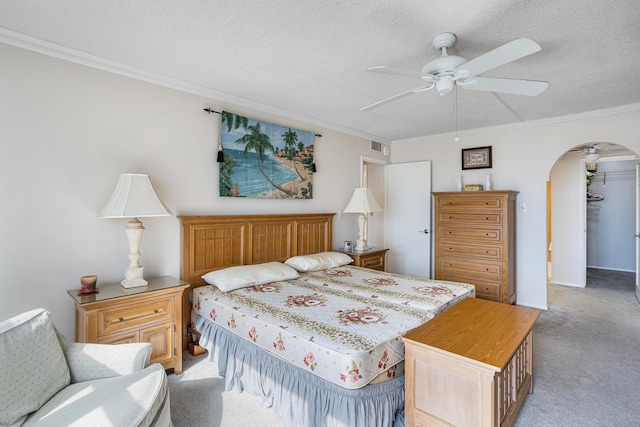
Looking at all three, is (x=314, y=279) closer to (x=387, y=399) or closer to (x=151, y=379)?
(x=387, y=399)

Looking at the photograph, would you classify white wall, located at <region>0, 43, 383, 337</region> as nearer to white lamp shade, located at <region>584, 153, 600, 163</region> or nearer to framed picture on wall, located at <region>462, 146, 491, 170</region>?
framed picture on wall, located at <region>462, 146, 491, 170</region>

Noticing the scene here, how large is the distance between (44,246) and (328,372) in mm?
2179

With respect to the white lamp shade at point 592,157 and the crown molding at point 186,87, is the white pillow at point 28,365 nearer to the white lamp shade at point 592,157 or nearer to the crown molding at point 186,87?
the crown molding at point 186,87

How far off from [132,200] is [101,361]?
1.13 meters

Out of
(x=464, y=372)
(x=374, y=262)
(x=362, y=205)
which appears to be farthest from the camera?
(x=374, y=262)

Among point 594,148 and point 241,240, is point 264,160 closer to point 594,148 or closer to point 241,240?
point 241,240

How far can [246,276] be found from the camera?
2805mm

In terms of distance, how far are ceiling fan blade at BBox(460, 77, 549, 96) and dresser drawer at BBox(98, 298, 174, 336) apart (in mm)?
2655

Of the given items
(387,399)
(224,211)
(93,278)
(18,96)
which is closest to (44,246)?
(93,278)

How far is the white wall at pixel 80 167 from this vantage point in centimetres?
217

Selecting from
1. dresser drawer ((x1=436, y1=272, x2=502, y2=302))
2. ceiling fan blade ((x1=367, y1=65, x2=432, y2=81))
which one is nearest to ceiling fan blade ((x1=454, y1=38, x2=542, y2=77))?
ceiling fan blade ((x1=367, y1=65, x2=432, y2=81))

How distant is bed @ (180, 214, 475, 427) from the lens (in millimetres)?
1677

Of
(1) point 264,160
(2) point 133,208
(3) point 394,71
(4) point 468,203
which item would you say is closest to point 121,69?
(2) point 133,208

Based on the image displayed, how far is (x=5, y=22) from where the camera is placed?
201 centimetres
